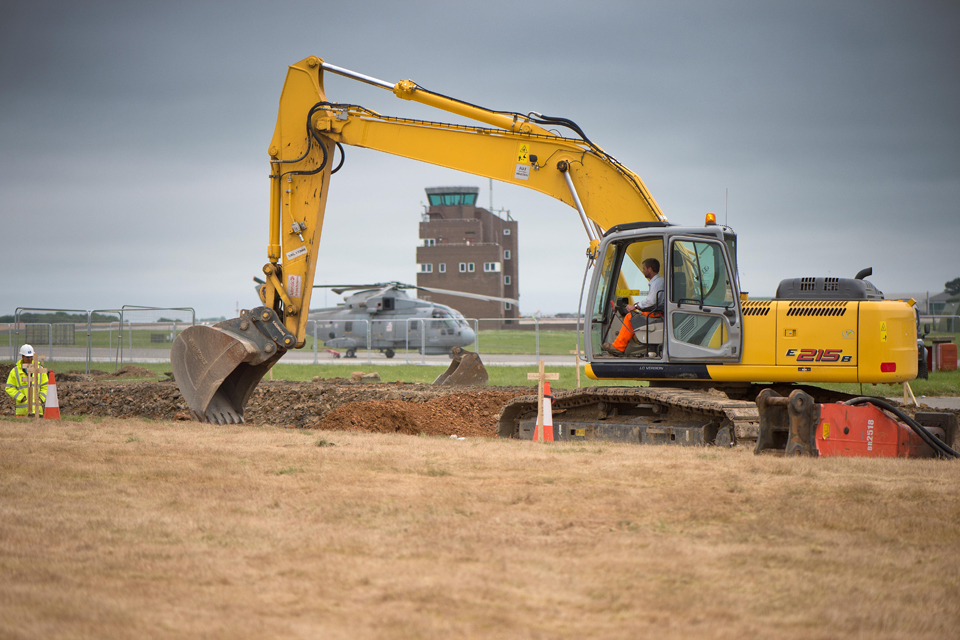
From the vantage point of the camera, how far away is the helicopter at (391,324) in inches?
1256

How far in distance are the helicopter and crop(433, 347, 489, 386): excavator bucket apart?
12687 mm

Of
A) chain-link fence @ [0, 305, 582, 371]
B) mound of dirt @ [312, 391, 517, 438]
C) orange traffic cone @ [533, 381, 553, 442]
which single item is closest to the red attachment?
orange traffic cone @ [533, 381, 553, 442]

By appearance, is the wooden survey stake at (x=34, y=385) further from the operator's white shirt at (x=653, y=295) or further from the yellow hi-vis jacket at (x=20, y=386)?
the operator's white shirt at (x=653, y=295)

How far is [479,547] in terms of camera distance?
437 centimetres

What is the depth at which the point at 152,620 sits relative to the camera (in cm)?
328

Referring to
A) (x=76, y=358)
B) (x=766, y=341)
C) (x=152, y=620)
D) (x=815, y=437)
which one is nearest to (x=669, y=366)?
(x=766, y=341)

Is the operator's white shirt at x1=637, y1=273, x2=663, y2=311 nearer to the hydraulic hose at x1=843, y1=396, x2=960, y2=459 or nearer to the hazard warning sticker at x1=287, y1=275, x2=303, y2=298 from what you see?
the hydraulic hose at x1=843, y1=396, x2=960, y2=459

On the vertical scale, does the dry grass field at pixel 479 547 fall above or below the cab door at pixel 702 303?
below

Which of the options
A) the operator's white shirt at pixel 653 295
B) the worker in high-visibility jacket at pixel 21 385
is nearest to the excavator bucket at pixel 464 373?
the worker in high-visibility jacket at pixel 21 385

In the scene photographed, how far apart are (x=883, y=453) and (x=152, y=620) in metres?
6.89

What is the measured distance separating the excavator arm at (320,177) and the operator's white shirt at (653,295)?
1031mm

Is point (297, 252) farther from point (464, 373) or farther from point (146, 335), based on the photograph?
point (146, 335)

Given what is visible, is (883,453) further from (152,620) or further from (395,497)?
(152,620)

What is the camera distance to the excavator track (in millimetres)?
8469
